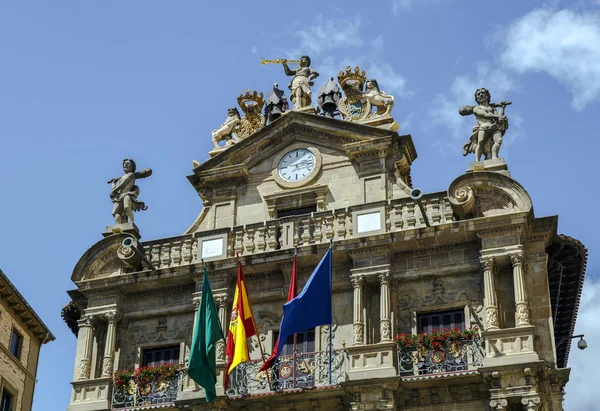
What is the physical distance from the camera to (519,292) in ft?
101

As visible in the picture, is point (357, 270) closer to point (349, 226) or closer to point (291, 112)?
point (349, 226)

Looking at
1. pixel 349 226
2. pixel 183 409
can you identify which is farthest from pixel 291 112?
pixel 183 409

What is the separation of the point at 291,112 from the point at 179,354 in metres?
8.20

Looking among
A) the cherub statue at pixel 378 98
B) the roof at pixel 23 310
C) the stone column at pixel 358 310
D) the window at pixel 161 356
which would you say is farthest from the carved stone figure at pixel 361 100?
the roof at pixel 23 310

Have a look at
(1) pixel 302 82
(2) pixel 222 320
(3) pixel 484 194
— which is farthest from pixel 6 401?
(3) pixel 484 194

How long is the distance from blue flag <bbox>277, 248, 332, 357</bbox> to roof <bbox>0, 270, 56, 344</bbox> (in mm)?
13920

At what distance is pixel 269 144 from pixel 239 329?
742cm

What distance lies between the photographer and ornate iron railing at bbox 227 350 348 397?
31.2 meters

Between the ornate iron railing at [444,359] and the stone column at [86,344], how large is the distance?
8957 mm

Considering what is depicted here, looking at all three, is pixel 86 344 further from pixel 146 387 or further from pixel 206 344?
A: pixel 206 344

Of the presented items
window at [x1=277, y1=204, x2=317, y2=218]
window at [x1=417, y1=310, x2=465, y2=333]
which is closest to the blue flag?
window at [x1=417, y1=310, x2=465, y2=333]

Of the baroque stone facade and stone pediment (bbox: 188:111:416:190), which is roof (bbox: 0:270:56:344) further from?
stone pediment (bbox: 188:111:416:190)

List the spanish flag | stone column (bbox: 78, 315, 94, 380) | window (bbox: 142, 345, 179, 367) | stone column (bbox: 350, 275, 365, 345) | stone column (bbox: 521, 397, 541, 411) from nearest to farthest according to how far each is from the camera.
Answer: stone column (bbox: 521, 397, 541, 411), the spanish flag, stone column (bbox: 350, 275, 365, 345), stone column (bbox: 78, 315, 94, 380), window (bbox: 142, 345, 179, 367)

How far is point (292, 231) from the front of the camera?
33.9m
